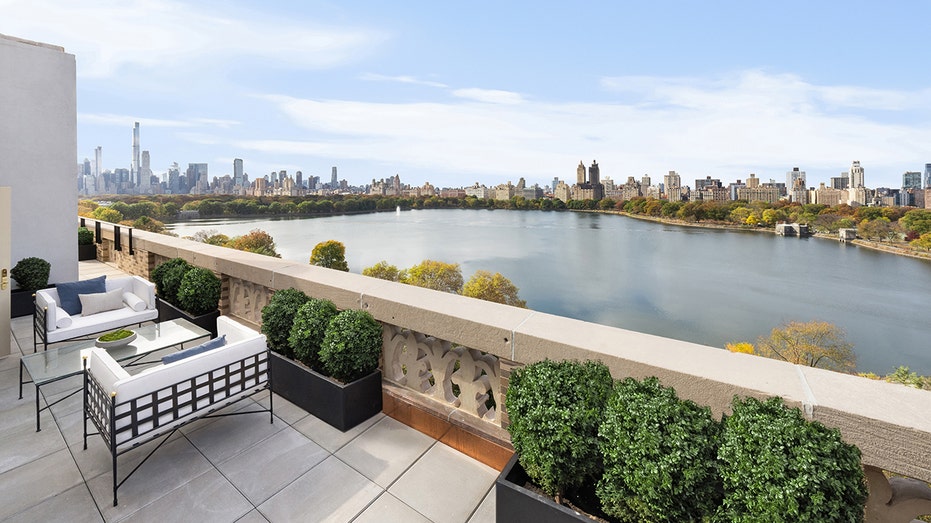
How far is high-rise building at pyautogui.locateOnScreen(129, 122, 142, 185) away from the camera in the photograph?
60.9 metres

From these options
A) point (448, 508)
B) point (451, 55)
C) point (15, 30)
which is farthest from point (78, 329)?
point (451, 55)

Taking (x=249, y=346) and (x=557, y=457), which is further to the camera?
(x=249, y=346)

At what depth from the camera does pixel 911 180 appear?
75438 mm

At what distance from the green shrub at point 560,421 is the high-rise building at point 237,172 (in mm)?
94203

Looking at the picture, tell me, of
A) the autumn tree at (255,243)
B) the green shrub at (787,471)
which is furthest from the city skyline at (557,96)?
the green shrub at (787,471)

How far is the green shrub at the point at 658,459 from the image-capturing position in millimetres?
1485

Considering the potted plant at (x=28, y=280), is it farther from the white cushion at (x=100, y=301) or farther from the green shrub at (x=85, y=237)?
the green shrub at (x=85, y=237)

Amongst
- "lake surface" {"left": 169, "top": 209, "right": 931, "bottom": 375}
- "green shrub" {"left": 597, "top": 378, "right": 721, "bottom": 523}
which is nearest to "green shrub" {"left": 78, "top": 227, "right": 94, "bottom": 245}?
"green shrub" {"left": 597, "top": 378, "right": 721, "bottom": 523}

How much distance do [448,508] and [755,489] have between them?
1.50m

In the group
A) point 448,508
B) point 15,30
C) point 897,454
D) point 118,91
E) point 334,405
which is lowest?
point 448,508

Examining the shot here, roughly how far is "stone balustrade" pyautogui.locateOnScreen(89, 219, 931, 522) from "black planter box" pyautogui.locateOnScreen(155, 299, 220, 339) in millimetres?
756

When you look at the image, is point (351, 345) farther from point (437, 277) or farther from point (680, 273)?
point (680, 273)

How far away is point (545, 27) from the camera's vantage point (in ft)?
210

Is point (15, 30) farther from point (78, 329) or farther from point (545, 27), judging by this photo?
point (545, 27)
